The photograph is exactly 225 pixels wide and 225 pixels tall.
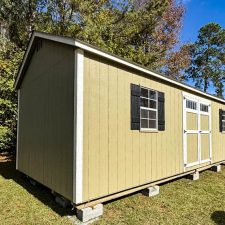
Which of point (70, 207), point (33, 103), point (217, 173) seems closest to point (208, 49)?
point (217, 173)

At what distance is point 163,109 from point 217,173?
3.76 metres

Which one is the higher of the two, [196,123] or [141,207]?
[196,123]

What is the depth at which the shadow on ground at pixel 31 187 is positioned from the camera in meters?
4.65

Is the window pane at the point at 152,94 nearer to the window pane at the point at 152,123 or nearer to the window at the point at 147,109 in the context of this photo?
the window at the point at 147,109

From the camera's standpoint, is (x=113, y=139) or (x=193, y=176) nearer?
(x=113, y=139)

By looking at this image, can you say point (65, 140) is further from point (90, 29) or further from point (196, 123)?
point (90, 29)

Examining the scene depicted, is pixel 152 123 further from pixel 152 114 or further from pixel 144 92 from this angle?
pixel 144 92

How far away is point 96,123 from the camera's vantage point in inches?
175

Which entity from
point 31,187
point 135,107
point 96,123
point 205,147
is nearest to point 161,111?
point 135,107

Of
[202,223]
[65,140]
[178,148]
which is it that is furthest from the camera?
[178,148]

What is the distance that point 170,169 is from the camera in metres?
6.34

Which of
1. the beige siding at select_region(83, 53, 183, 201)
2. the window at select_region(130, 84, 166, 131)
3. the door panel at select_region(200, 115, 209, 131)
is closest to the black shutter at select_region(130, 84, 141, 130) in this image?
the window at select_region(130, 84, 166, 131)

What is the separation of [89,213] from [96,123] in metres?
1.53

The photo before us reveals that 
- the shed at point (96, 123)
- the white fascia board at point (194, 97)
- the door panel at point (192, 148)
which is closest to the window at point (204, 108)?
the white fascia board at point (194, 97)
